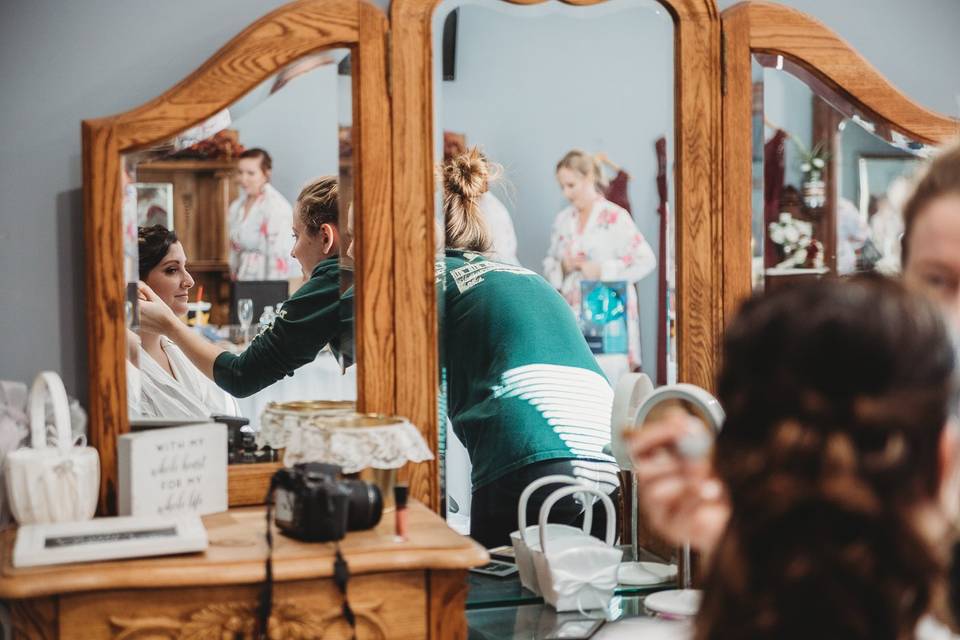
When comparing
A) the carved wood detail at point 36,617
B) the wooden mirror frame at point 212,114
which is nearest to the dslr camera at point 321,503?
the wooden mirror frame at point 212,114

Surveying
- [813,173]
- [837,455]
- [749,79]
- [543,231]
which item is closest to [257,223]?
[543,231]

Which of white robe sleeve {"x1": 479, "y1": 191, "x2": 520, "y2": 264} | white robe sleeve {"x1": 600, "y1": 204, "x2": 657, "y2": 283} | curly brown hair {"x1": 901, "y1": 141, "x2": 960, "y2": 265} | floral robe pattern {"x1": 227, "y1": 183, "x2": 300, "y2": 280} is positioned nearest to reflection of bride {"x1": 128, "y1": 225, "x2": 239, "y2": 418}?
floral robe pattern {"x1": 227, "y1": 183, "x2": 300, "y2": 280}

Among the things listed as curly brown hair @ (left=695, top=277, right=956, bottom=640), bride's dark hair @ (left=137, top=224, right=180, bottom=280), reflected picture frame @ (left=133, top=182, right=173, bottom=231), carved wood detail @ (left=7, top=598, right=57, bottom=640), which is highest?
reflected picture frame @ (left=133, top=182, right=173, bottom=231)

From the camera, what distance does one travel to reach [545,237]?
84.7 inches

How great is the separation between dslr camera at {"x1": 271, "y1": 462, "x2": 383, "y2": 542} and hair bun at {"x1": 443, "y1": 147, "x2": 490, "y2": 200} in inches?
24.2

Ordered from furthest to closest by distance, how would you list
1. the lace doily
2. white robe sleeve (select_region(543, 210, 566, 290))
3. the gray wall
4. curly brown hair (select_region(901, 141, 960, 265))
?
white robe sleeve (select_region(543, 210, 566, 290))
the gray wall
the lace doily
curly brown hair (select_region(901, 141, 960, 265))

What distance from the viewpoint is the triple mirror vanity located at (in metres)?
1.98

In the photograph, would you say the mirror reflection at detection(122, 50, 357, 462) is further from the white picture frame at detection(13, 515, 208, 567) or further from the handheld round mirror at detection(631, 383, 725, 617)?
the handheld round mirror at detection(631, 383, 725, 617)

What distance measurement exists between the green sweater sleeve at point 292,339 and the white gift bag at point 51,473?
329mm

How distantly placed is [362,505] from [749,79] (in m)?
1.19

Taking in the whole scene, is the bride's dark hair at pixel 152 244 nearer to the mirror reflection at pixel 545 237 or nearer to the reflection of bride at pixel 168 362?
the reflection of bride at pixel 168 362

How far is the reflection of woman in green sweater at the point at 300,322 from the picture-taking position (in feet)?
6.72

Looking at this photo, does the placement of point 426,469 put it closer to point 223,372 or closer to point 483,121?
point 223,372

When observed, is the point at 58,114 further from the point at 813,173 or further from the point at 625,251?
the point at 813,173
